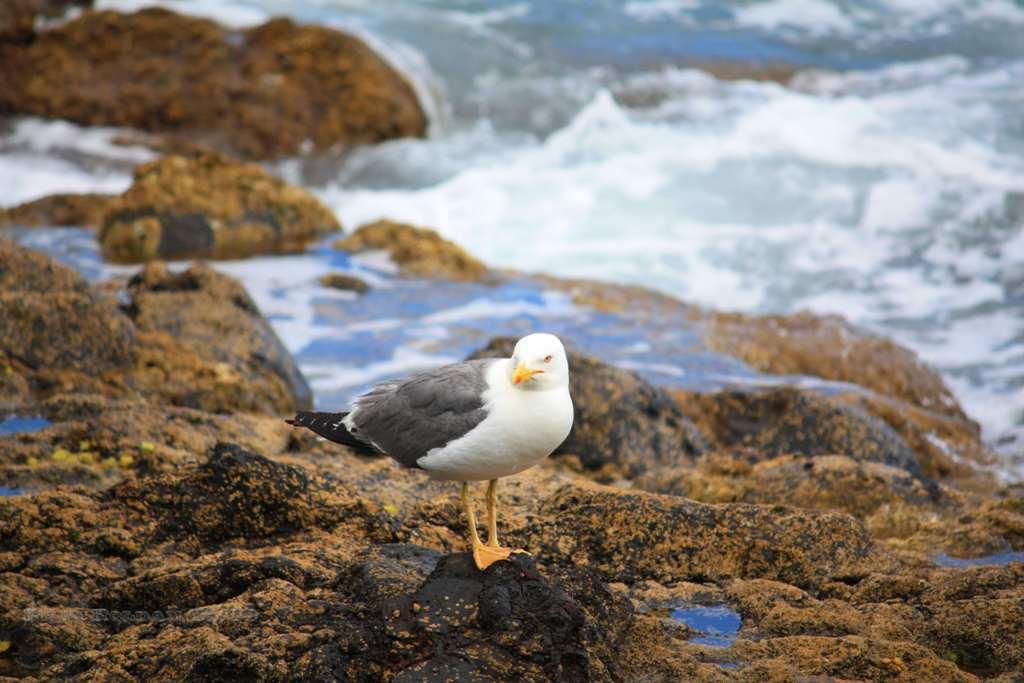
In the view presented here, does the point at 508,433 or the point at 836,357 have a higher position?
the point at 508,433

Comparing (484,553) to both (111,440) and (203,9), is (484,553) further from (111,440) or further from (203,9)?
(203,9)

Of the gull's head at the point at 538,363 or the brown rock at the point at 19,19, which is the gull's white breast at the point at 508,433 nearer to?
the gull's head at the point at 538,363

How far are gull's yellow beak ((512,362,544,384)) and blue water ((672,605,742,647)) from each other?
3.76 ft

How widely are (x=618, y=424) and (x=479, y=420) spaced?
3480 mm

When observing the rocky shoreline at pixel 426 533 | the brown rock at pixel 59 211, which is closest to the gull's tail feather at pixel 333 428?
the rocky shoreline at pixel 426 533

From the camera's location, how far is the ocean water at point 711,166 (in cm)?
1297

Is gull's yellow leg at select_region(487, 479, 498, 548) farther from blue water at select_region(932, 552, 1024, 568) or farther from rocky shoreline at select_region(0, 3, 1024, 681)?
blue water at select_region(932, 552, 1024, 568)

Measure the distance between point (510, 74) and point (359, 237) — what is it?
8835mm

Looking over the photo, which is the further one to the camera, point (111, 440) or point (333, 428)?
point (111, 440)

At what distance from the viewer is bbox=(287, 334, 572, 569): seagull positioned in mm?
3803

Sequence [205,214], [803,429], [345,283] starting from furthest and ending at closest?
[205,214] → [345,283] → [803,429]

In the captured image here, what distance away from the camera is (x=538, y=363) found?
3.81m

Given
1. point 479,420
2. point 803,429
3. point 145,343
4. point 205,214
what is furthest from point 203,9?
point 479,420

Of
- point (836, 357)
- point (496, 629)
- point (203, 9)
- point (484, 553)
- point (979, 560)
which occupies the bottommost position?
point (836, 357)
